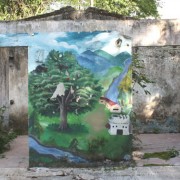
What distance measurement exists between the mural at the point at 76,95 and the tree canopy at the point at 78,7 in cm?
1146

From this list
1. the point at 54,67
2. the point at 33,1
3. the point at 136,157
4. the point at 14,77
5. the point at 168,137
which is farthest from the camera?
the point at 33,1


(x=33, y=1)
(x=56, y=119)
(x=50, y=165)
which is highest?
(x=33, y=1)

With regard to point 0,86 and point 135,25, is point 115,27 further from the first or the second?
point 0,86

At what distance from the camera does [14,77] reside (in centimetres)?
927

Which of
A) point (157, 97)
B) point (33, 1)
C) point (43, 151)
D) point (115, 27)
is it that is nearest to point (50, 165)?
point (43, 151)

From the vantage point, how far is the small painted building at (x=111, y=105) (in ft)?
19.5

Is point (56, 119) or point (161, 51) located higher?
point (161, 51)

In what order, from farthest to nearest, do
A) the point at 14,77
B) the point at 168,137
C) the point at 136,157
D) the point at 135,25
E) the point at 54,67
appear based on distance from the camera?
the point at 14,77, the point at 168,137, the point at 135,25, the point at 136,157, the point at 54,67

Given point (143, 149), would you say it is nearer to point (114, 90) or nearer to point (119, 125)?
point (119, 125)

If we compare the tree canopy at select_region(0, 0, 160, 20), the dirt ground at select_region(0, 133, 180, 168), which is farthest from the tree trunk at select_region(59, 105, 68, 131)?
the tree canopy at select_region(0, 0, 160, 20)

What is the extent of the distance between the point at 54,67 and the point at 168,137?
12.6 ft

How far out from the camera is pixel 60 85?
5906mm


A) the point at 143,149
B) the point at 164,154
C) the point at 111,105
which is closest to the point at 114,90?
the point at 111,105

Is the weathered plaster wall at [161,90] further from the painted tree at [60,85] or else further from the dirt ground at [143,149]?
the painted tree at [60,85]
